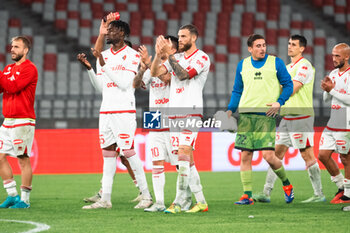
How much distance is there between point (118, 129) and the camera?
7.69 m

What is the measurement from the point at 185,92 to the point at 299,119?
2420 mm

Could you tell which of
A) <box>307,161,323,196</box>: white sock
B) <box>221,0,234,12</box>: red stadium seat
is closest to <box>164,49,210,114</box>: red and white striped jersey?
<box>307,161,323,196</box>: white sock

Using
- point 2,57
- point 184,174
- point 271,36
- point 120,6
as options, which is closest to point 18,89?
point 184,174

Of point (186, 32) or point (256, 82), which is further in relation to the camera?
point (256, 82)

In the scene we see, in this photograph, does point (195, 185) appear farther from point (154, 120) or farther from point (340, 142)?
point (340, 142)

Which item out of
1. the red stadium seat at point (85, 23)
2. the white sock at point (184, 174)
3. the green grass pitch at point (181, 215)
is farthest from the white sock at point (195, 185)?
the red stadium seat at point (85, 23)

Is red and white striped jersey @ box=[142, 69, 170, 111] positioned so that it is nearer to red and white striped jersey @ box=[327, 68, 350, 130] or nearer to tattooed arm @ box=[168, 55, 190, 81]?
tattooed arm @ box=[168, 55, 190, 81]

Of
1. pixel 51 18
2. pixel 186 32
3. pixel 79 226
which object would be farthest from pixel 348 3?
pixel 79 226

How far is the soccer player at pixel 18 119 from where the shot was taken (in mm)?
7863

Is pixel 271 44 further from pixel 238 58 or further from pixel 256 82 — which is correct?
pixel 256 82

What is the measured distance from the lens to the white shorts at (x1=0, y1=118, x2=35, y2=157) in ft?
25.9

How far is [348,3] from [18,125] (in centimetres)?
1834

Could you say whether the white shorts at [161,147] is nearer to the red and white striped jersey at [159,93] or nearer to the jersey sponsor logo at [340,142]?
the red and white striped jersey at [159,93]

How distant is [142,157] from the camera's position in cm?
1456
